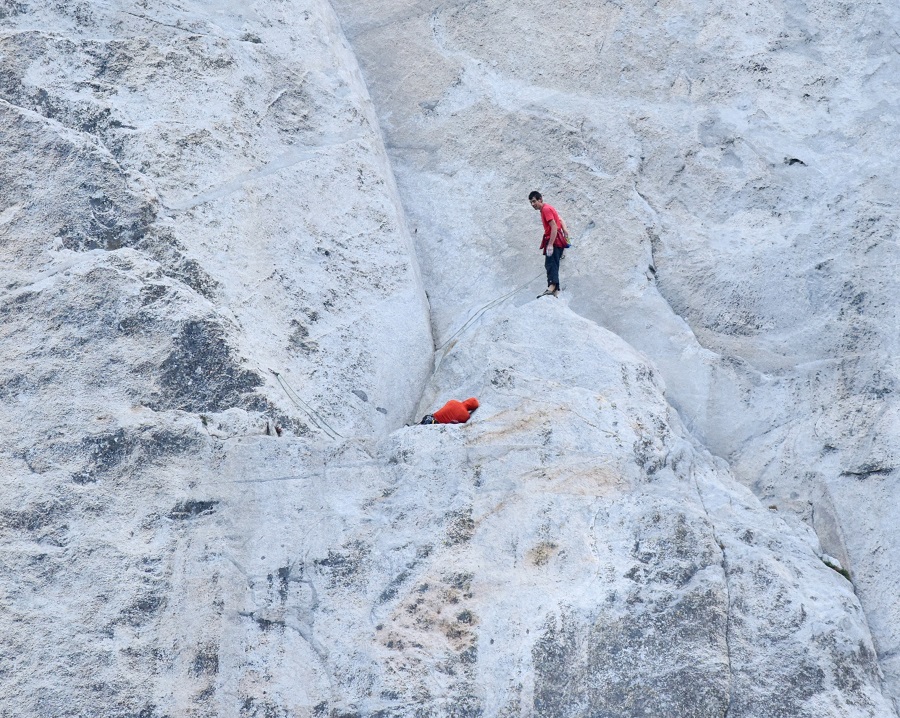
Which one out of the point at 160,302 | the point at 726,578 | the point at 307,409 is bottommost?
the point at 307,409

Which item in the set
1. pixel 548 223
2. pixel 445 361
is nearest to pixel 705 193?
pixel 548 223

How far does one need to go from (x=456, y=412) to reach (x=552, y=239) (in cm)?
213

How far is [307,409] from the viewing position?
28.7 ft

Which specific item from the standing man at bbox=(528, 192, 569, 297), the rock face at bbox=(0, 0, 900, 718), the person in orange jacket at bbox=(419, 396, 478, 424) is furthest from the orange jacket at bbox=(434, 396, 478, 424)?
the standing man at bbox=(528, 192, 569, 297)

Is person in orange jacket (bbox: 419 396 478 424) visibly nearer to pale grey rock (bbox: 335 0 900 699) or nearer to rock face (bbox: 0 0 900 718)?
rock face (bbox: 0 0 900 718)

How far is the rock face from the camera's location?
7.24m

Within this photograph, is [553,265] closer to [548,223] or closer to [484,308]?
[548,223]

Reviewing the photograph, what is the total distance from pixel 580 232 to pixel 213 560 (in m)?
4.94

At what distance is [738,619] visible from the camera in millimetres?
7445

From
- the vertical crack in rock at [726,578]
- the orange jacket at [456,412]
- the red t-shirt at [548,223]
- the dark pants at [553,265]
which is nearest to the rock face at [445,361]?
the vertical crack in rock at [726,578]

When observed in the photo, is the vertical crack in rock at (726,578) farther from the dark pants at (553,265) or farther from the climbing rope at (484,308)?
the climbing rope at (484,308)

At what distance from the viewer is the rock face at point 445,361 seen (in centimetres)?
724

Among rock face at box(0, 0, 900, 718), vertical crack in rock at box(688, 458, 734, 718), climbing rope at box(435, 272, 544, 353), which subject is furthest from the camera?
climbing rope at box(435, 272, 544, 353)

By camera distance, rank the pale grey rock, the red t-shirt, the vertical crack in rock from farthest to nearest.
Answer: the red t-shirt
the pale grey rock
the vertical crack in rock
